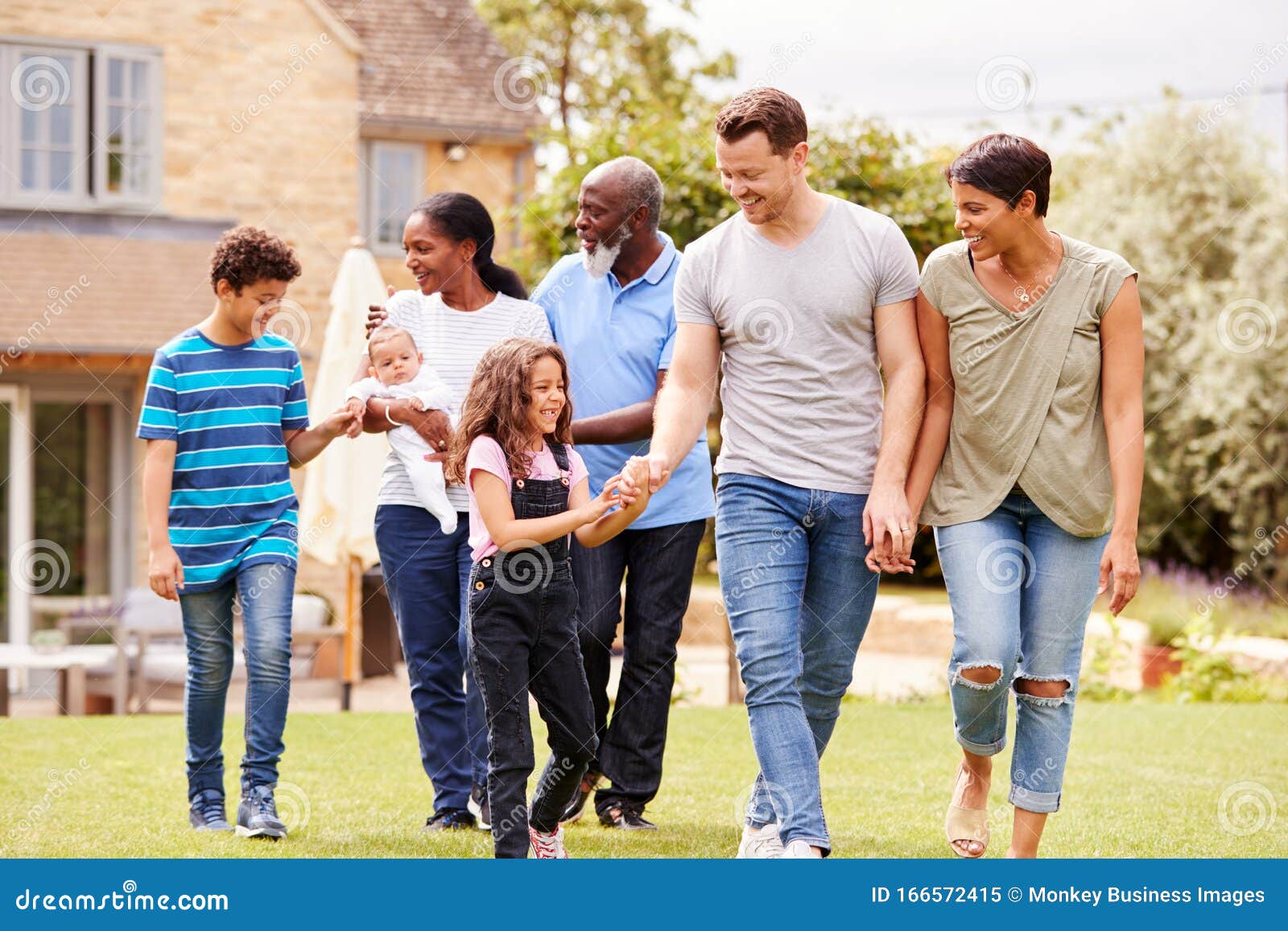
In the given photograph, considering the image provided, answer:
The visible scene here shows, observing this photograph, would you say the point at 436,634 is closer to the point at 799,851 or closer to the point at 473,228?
the point at 473,228

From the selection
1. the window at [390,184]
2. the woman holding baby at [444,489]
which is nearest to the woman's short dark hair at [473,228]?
the woman holding baby at [444,489]

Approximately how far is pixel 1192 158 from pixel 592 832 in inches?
614

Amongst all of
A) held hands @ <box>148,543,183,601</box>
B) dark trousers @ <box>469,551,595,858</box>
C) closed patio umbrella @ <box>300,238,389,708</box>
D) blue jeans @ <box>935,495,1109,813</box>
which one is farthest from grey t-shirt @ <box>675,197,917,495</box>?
closed patio umbrella @ <box>300,238,389,708</box>

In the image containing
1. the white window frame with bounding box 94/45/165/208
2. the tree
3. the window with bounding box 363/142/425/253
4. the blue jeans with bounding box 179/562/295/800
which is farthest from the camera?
the window with bounding box 363/142/425/253

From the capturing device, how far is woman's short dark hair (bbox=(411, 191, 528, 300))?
16.4 feet

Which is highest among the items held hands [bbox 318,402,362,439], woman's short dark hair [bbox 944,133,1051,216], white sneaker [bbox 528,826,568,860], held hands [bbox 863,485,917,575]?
woman's short dark hair [bbox 944,133,1051,216]

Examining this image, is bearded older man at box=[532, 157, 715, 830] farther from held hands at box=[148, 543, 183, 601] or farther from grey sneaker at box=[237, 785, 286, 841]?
held hands at box=[148, 543, 183, 601]

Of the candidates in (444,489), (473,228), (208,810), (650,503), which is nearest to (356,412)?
(444,489)

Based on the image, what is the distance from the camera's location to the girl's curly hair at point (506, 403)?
4.08 meters

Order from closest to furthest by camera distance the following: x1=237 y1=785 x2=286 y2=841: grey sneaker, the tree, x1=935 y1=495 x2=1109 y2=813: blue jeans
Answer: x1=935 y1=495 x2=1109 y2=813: blue jeans → x1=237 y1=785 x2=286 y2=841: grey sneaker → the tree

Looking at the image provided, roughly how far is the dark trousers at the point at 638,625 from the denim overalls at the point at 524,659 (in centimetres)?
91

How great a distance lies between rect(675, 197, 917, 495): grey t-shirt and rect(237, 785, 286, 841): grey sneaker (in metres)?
1.92

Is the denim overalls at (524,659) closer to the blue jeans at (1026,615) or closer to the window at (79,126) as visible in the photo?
the blue jeans at (1026,615)
